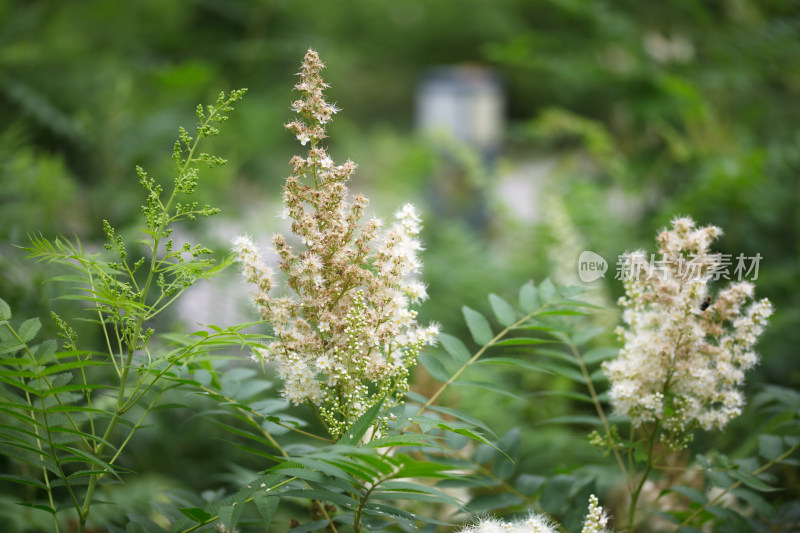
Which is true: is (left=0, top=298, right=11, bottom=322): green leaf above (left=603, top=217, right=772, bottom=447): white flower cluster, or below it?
below

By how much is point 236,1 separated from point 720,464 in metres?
4.57

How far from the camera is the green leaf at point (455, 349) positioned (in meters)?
1.05

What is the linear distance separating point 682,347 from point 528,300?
265 mm

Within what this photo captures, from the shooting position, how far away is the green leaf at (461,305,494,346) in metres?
1.09

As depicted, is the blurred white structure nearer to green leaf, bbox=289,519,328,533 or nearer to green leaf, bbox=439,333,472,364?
green leaf, bbox=439,333,472,364

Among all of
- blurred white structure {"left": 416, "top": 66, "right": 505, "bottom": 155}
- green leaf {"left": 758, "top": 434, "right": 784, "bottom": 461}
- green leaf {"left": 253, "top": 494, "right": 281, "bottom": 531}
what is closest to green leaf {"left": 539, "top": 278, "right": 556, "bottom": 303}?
green leaf {"left": 758, "top": 434, "right": 784, "bottom": 461}

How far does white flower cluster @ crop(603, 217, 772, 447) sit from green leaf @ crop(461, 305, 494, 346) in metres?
0.19

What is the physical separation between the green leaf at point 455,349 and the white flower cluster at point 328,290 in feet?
0.55

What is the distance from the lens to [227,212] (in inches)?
113

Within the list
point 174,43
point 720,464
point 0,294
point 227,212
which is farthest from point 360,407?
point 174,43

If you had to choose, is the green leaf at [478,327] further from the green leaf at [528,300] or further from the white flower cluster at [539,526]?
the white flower cluster at [539,526]

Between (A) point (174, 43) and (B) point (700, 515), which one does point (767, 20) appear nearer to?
(B) point (700, 515)

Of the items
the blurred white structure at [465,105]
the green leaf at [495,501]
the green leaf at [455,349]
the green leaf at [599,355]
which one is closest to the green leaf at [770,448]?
the green leaf at [599,355]

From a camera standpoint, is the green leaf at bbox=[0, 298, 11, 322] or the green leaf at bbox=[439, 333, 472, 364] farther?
the green leaf at bbox=[439, 333, 472, 364]
